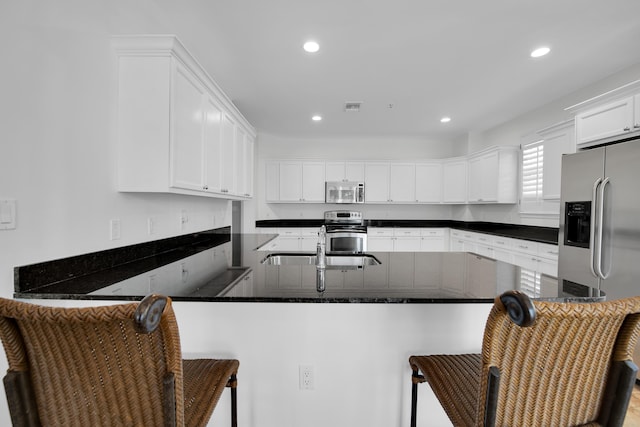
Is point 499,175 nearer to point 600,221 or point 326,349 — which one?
point 600,221

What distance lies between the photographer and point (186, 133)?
→ 1.99 m

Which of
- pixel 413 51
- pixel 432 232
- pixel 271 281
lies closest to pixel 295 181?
pixel 432 232

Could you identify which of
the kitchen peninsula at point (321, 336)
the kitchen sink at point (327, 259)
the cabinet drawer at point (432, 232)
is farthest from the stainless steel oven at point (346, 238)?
the kitchen peninsula at point (321, 336)

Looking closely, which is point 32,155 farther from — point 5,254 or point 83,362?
point 83,362

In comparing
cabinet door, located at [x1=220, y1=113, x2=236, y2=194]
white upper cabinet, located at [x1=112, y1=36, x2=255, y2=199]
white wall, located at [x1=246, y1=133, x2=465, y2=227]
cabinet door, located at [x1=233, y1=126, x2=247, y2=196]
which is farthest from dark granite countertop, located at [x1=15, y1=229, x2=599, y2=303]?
white wall, located at [x1=246, y1=133, x2=465, y2=227]

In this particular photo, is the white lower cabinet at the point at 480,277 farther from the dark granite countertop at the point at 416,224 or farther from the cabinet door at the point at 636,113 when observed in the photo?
the dark granite countertop at the point at 416,224

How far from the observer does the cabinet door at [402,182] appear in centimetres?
569

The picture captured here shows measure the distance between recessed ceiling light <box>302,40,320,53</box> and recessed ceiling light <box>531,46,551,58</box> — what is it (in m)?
1.88

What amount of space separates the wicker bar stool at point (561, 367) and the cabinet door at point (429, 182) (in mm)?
5154

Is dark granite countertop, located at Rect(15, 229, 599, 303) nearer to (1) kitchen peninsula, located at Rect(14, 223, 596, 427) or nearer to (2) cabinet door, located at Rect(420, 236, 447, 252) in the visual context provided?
(1) kitchen peninsula, located at Rect(14, 223, 596, 427)

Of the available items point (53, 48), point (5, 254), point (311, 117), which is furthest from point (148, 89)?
point (311, 117)

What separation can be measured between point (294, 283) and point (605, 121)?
2.95 m

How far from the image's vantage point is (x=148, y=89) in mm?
1780

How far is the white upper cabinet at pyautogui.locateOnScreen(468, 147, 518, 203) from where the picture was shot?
A: 454 cm
